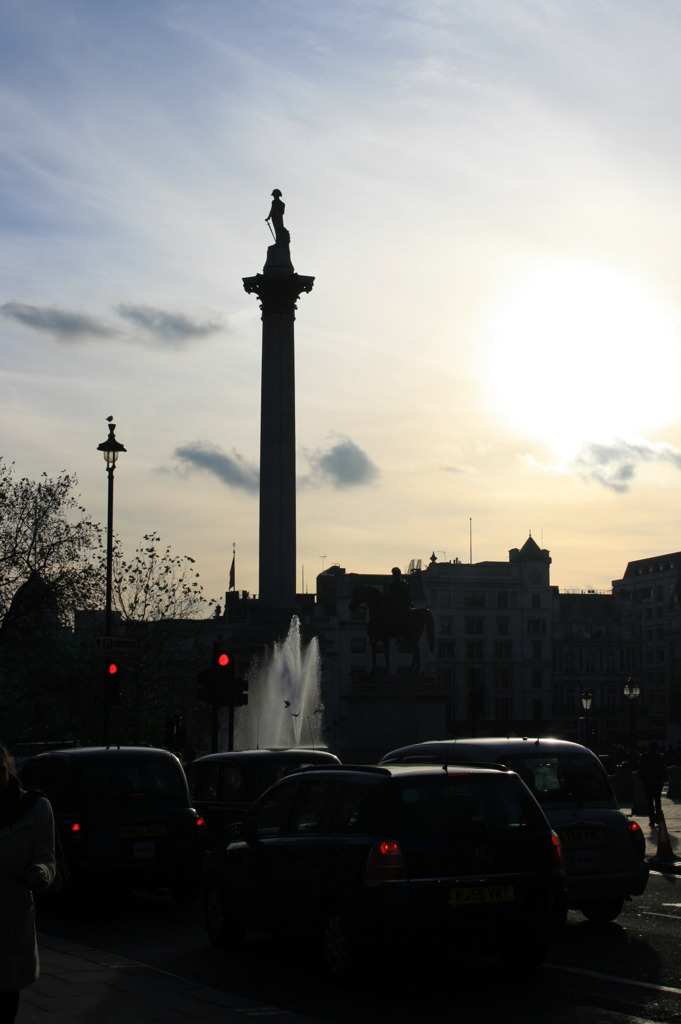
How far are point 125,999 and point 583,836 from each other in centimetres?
527

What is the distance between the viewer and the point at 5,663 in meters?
39.9

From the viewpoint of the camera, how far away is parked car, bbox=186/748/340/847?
1736cm

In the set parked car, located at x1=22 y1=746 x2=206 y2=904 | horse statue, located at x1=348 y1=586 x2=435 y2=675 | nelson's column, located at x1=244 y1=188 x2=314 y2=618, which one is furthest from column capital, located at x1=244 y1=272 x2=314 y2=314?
parked car, located at x1=22 y1=746 x2=206 y2=904

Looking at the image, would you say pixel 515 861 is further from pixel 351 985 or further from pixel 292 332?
pixel 292 332

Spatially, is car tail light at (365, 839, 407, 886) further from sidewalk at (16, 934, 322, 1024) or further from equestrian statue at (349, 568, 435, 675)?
equestrian statue at (349, 568, 435, 675)

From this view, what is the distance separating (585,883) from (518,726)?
3634 inches

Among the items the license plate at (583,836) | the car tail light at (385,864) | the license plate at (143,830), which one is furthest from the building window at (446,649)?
the car tail light at (385,864)

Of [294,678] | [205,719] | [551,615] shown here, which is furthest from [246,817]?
[551,615]

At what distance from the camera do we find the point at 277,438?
61750mm

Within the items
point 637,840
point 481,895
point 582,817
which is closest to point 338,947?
point 481,895

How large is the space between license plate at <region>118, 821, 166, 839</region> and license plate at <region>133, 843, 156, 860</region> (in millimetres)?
95

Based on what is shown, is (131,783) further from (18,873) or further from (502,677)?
(502,677)

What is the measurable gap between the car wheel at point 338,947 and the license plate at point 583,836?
336 centimetres

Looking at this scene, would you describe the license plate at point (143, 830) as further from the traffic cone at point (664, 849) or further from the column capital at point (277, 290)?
the column capital at point (277, 290)
